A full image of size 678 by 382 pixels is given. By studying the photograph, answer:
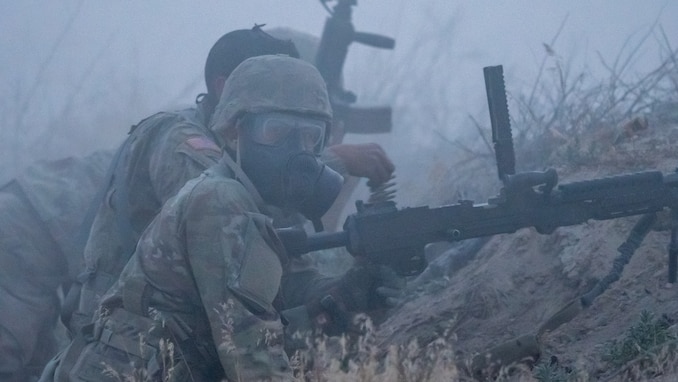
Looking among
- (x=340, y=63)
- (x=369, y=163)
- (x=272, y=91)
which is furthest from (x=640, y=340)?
(x=340, y=63)

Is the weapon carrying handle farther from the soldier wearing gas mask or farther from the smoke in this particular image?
the soldier wearing gas mask

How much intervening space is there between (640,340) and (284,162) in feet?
5.07

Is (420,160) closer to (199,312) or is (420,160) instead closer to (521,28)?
(199,312)

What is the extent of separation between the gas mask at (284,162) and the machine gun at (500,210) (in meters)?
0.18

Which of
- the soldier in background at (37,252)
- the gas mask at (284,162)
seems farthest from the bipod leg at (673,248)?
the soldier in background at (37,252)

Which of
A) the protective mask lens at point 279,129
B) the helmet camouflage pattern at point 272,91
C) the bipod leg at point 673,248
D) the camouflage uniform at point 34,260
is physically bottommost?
the camouflage uniform at point 34,260

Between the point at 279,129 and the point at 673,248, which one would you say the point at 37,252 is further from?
the point at 673,248

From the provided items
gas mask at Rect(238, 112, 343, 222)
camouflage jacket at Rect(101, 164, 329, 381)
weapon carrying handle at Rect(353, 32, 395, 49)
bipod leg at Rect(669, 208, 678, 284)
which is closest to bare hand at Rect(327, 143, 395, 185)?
gas mask at Rect(238, 112, 343, 222)

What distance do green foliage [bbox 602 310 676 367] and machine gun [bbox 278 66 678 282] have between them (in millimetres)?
594

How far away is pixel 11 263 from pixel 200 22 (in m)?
19.5

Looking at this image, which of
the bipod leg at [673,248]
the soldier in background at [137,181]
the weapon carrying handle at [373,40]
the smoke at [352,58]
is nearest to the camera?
the bipod leg at [673,248]

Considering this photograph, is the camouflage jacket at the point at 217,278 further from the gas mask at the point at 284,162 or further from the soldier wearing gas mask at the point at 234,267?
the gas mask at the point at 284,162

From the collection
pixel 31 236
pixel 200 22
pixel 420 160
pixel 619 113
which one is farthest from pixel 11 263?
pixel 200 22

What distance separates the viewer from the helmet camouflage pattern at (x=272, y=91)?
3.88m
